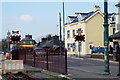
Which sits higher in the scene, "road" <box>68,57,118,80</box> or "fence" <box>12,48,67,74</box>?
"fence" <box>12,48,67,74</box>

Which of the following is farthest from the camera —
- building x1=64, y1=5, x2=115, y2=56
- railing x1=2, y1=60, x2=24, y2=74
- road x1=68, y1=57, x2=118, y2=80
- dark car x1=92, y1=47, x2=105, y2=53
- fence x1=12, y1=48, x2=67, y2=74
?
building x1=64, y1=5, x2=115, y2=56

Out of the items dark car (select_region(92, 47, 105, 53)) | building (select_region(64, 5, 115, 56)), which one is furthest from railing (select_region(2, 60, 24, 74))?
building (select_region(64, 5, 115, 56))

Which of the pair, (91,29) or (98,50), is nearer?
(98,50)

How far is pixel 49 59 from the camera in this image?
1989 centimetres

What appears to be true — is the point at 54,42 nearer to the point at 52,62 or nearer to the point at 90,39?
the point at 90,39

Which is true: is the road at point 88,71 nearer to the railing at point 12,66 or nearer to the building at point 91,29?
the railing at point 12,66

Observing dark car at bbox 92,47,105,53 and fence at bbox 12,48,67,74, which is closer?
fence at bbox 12,48,67,74

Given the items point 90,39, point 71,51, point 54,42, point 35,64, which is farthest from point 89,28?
point 35,64

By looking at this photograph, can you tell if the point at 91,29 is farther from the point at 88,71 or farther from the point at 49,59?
the point at 49,59

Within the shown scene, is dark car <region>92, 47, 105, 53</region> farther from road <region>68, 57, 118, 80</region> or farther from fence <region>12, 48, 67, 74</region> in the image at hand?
fence <region>12, 48, 67, 74</region>

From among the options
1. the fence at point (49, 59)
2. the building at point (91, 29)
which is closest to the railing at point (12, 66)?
the fence at point (49, 59)

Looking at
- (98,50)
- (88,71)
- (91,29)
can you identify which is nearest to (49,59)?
(88,71)

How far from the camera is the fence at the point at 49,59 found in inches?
677

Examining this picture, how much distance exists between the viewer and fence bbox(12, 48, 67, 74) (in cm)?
1719
